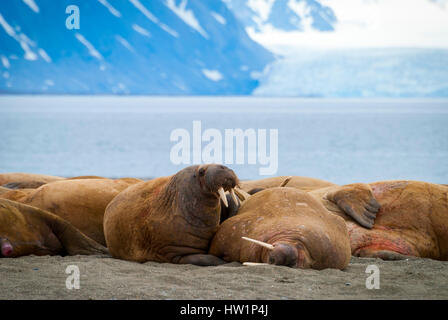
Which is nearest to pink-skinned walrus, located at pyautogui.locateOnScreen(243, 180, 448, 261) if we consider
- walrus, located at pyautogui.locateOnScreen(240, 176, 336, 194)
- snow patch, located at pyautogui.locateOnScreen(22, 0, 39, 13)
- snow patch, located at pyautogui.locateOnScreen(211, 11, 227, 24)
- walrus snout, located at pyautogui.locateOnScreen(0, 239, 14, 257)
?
walrus, located at pyautogui.locateOnScreen(240, 176, 336, 194)

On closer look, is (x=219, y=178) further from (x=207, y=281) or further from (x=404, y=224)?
(x=404, y=224)

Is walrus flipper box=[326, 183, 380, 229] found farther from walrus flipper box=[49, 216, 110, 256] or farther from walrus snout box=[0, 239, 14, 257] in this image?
walrus snout box=[0, 239, 14, 257]

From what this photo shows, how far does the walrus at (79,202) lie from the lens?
7.37m

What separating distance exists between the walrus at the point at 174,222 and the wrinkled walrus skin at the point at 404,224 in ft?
5.73

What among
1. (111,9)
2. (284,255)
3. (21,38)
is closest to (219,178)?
(284,255)

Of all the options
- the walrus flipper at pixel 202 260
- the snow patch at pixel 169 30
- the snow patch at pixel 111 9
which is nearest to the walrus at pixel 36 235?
the walrus flipper at pixel 202 260

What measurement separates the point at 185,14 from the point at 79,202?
178m

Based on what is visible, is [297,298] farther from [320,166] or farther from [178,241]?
[320,166]

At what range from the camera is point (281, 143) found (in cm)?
5312

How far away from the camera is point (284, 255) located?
548 centimetres

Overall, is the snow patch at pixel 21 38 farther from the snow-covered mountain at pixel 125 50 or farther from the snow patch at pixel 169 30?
the snow patch at pixel 169 30

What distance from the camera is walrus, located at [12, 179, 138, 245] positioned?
7.37 metres

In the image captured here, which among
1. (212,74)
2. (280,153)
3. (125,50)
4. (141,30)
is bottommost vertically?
(280,153)

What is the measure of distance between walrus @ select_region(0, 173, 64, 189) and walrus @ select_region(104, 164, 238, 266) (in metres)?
4.15
